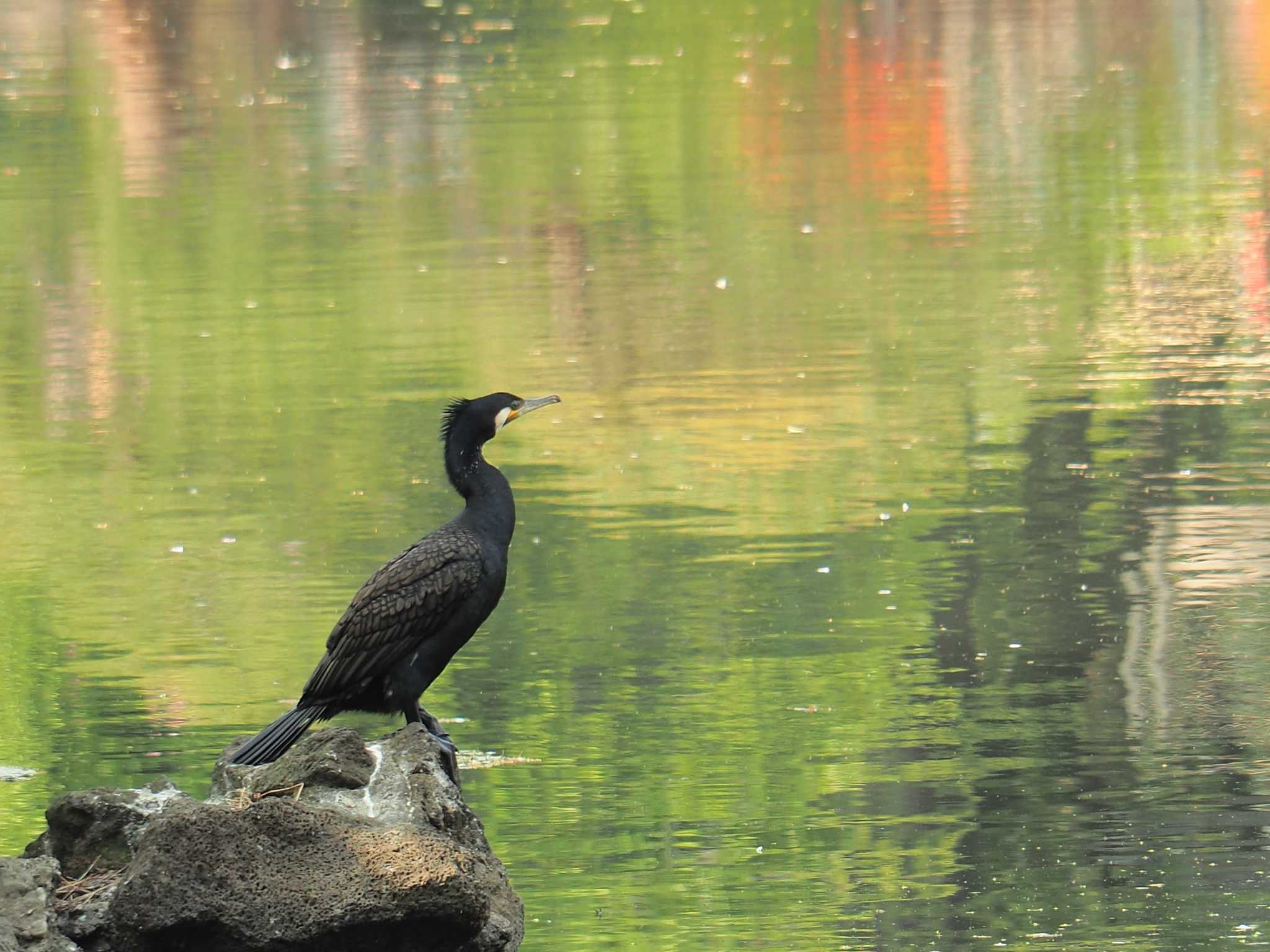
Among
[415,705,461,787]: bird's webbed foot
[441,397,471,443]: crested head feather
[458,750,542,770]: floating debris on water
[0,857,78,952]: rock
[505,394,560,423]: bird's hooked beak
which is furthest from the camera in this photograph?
[458,750,542,770]: floating debris on water

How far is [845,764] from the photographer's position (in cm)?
931

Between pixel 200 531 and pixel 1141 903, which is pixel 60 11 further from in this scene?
pixel 1141 903

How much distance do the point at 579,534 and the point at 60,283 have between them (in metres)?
9.26

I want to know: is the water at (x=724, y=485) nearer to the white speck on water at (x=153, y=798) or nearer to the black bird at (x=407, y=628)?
the black bird at (x=407, y=628)

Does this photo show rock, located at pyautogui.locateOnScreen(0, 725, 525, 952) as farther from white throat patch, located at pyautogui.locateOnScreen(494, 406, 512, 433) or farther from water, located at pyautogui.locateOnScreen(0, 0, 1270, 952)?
white throat patch, located at pyautogui.locateOnScreen(494, 406, 512, 433)

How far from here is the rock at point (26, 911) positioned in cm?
618

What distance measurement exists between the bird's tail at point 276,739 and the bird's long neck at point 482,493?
778 mm

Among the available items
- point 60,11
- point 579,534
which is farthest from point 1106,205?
point 60,11

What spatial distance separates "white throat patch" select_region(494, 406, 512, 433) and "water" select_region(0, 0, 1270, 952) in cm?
137

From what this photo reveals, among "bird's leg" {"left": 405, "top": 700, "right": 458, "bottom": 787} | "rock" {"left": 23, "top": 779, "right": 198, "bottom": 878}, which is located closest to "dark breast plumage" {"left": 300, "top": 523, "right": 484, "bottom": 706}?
"bird's leg" {"left": 405, "top": 700, "right": 458, "bottom": 787}

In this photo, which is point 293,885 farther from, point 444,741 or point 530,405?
point 530,405

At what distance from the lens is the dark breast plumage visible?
7.76m

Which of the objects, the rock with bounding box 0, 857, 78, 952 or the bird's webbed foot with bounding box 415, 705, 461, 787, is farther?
the bird's webbed foot with bounding box 415, 705, 461, 787

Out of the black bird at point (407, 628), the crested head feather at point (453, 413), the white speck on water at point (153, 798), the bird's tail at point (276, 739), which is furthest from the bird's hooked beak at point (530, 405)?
the white speck on water at point (153, 798)
